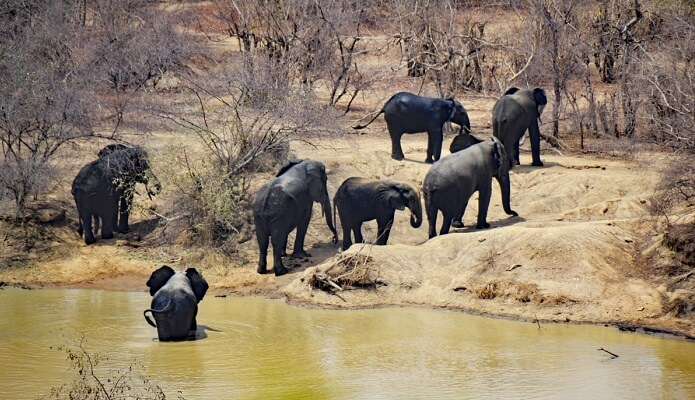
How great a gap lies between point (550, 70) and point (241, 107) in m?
7.68

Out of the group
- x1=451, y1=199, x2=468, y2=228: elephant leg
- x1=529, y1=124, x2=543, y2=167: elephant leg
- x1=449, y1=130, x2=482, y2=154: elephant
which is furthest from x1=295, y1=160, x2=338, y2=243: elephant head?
x1=529, y1=124, x2=543, y2=167: elephant leg

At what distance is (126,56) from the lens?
24328mm

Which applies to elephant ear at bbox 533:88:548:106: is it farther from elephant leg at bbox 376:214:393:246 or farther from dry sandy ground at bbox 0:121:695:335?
elephant leg at bbox 376:214:393:246

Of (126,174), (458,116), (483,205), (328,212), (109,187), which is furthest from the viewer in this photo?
(458,116)

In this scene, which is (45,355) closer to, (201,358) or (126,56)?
(201,358)

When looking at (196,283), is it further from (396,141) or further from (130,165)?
(396,141)

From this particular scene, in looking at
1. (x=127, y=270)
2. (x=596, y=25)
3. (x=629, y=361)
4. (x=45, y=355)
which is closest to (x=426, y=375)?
(x=629, y=361)

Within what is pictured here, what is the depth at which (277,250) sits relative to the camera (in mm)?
17891

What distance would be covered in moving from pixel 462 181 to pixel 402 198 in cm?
99

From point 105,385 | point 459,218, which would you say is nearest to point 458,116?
point 459,218

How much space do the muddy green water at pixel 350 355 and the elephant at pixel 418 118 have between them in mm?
5875

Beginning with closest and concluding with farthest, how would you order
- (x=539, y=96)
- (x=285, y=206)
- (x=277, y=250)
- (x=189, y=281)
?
(x=189, y=281) → (x=277, y=250) → (x=285, y=206) → (x=539, y=96)

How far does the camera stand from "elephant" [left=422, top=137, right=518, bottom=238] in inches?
722

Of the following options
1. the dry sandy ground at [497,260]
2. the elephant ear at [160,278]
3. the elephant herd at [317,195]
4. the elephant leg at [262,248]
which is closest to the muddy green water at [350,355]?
the dry sandy ground at [497,260]
